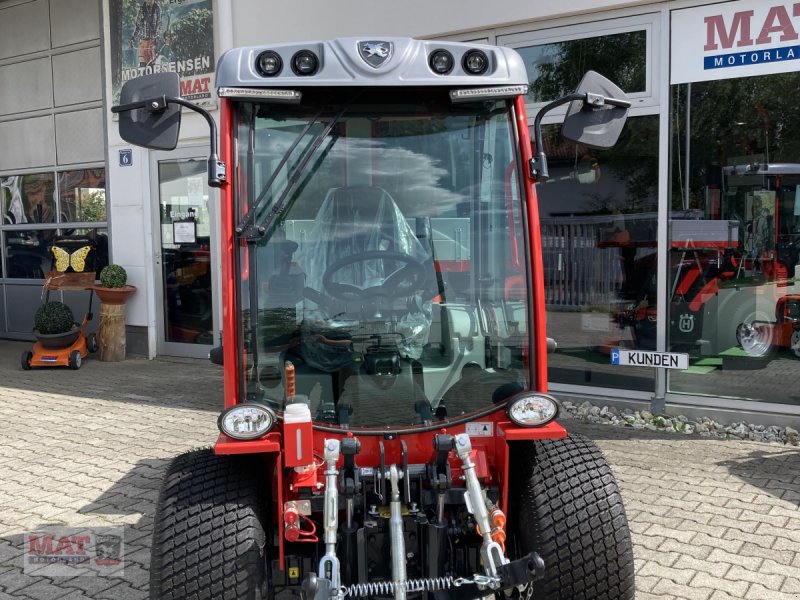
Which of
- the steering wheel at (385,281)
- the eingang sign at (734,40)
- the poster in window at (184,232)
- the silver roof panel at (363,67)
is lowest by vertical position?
the steering wheel at (385,281)

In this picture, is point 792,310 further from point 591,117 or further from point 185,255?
point 185,255

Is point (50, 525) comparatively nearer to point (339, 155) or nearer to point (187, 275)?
point (339, 155)

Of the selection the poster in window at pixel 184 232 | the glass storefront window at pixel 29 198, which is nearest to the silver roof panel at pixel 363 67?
the poster in window at pixel 184 232

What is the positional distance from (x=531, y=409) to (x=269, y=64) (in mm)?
1585

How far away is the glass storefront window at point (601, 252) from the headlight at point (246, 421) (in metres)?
4.67

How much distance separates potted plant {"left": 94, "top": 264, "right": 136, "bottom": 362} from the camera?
376 inches

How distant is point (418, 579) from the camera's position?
2.76 m

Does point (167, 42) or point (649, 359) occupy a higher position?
point (167, 42)

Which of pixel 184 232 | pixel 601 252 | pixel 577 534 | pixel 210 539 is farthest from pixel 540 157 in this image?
pixel 184 232

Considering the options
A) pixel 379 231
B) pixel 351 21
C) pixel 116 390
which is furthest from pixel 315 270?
pixel 116 390

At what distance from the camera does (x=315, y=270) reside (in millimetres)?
3076

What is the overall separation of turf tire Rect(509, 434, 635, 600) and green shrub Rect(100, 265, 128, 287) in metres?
7.65

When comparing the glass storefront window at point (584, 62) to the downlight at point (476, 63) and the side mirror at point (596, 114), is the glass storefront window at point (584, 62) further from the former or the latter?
the downlight at point (476, 63)

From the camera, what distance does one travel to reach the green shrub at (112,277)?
9.55 meters
